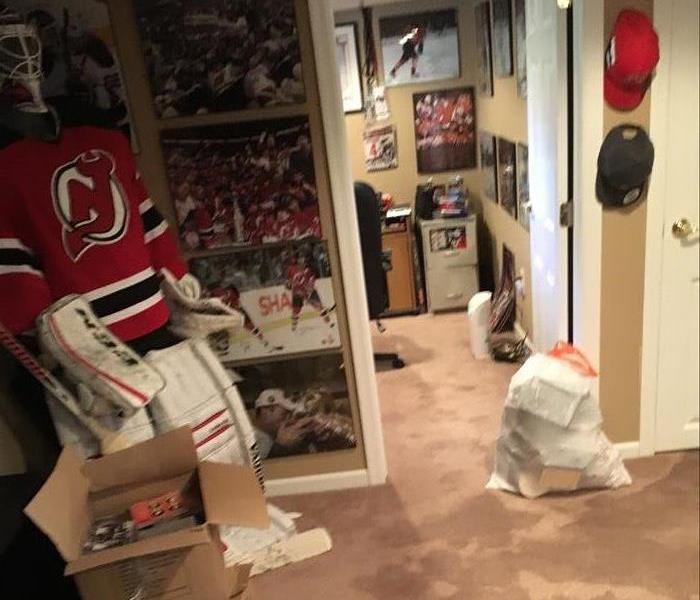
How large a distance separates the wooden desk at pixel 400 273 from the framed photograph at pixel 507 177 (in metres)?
0.68

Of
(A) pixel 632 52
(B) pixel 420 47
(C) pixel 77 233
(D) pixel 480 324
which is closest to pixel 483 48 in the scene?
(B) pixel 420 47

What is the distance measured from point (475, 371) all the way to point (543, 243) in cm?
93

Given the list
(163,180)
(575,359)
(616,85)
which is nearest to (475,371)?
(575,359)

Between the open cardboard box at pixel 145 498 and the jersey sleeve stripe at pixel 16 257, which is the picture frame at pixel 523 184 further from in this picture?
the jersey sleeve stripe at pixel 16 257

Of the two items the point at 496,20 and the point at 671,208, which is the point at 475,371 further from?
the point at 496,20

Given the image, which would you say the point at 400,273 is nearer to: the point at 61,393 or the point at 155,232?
the point at 155,232

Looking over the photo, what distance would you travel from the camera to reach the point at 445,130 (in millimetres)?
4324

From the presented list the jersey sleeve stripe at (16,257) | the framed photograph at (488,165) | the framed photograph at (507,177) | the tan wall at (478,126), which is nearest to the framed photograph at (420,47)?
the tan wall at (478,126)

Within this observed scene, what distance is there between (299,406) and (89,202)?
1.02 meters

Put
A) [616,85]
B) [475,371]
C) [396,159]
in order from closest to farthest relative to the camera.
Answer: [616,85] < [475,371] < [396,159]

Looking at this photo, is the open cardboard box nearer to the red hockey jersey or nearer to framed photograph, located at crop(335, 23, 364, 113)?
the red hockey jersey

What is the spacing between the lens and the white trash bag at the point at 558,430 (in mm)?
2158

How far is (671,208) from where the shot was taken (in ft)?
6.97

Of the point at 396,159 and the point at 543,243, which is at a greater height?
the point at 396,159
